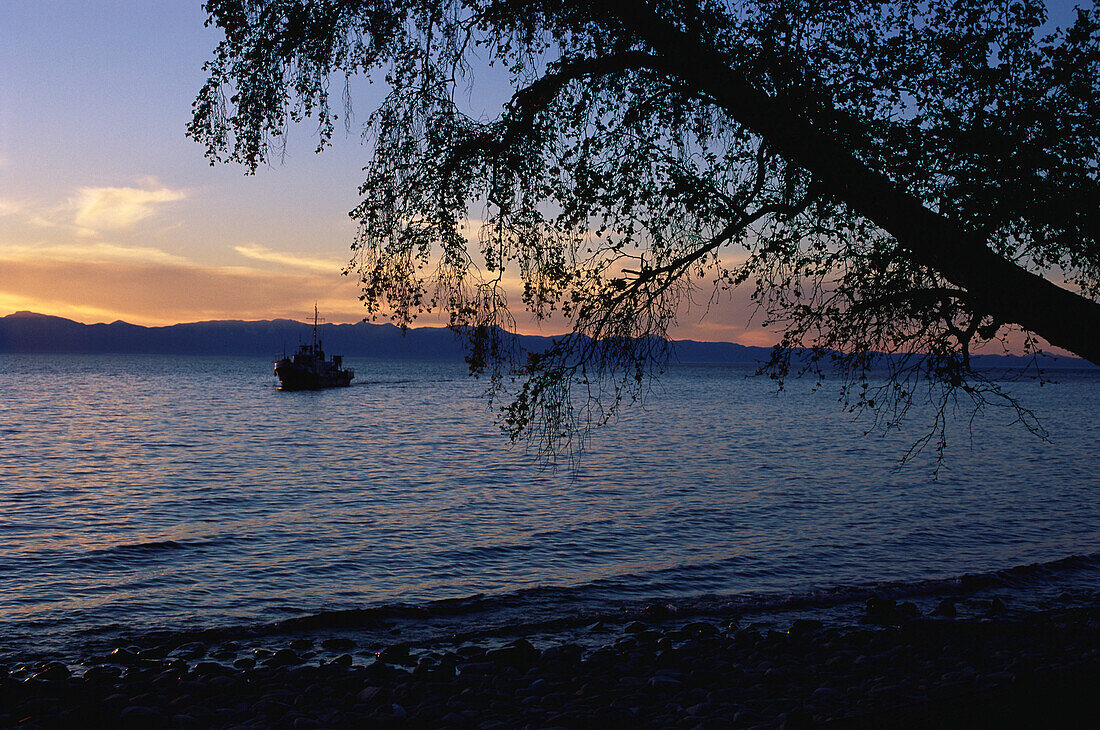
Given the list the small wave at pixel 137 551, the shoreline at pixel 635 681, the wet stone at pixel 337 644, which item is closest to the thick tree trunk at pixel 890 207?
the shoreline at pixel 635 681

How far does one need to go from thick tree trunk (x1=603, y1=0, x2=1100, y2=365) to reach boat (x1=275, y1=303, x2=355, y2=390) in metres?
93.2

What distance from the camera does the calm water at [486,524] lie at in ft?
47.8

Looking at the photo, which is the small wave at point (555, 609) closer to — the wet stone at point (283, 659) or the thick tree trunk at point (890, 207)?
the wet stone at point (283, 659)

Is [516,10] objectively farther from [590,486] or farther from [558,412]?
[590,486]

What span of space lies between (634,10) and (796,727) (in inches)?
242

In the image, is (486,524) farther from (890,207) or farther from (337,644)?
(890,207)

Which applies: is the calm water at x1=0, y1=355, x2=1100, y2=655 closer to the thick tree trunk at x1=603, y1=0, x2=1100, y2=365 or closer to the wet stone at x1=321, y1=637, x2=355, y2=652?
the wet stone at x1=321, y1=637, x2=355, y2=652

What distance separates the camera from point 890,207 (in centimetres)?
680

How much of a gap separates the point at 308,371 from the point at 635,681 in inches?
3809

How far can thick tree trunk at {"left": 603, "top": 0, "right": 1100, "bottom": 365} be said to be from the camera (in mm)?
6707

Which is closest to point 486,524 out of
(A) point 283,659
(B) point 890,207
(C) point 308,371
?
(A) point 283,659

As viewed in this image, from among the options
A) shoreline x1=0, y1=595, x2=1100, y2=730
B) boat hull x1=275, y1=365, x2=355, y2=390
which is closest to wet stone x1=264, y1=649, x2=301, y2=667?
shoreline x1=0, y1=595, x2=1100, y2=730

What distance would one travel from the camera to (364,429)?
54.2m

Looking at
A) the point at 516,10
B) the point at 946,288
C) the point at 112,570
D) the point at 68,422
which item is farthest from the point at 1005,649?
the point at 68,422
